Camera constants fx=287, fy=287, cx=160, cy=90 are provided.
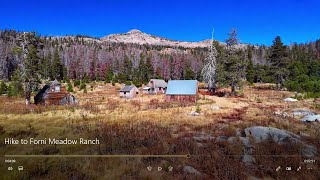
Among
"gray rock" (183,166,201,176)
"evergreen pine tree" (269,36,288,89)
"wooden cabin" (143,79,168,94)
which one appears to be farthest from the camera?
"wooden cabin" (143,79,168,94)

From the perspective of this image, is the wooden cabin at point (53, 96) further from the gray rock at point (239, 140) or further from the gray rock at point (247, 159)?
the gray rock at point (247, 159)

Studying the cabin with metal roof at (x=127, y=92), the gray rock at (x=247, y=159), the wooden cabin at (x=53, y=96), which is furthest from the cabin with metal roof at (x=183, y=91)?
the gray rock at (x=247, y=159)

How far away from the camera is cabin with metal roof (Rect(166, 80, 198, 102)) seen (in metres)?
46.9

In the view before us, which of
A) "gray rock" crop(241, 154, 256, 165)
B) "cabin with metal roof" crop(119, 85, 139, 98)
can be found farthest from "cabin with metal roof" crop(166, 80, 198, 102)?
"gray rock" crop(241, 154, 256, 165)

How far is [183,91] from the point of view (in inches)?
1875

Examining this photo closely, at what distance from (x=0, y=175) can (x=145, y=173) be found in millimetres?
4682

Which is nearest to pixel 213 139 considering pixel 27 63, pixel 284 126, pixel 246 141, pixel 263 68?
pixel 246 141

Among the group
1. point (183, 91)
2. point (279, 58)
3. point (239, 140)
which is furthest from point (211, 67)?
point (239, 140)

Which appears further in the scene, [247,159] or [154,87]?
[154,87]

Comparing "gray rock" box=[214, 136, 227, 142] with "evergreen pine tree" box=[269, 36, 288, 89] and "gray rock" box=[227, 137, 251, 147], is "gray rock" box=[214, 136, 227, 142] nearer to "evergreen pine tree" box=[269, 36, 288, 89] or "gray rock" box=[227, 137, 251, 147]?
"gray rock" box=[227, 137, 251, 147]

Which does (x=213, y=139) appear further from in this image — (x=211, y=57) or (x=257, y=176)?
(x=211, y=57)

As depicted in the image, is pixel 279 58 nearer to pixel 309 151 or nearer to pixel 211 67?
pixel 211 67

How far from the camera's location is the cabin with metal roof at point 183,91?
4691cm

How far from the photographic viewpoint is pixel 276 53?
217ft
